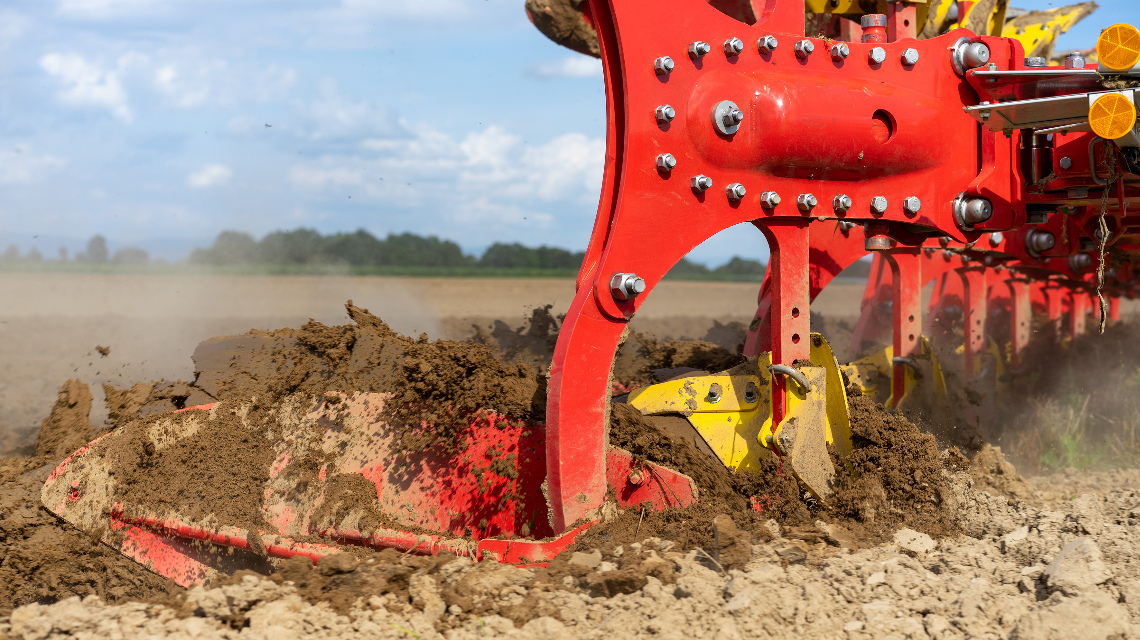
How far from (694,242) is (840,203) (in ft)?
2.19

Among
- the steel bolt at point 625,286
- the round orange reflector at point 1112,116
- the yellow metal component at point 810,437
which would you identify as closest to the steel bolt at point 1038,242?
the round orange reflector at point 1112,116

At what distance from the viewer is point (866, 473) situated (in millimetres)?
3096

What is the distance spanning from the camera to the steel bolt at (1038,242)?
13.9 ft

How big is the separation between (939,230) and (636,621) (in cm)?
218

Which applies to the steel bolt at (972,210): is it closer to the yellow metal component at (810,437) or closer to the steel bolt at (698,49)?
the yellow metal component at (810,437)

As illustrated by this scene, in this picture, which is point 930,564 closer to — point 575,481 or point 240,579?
point 575,481

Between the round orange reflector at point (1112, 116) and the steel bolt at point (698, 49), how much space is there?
127 centimetres

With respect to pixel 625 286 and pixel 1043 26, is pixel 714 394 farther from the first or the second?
pixel 1043 26

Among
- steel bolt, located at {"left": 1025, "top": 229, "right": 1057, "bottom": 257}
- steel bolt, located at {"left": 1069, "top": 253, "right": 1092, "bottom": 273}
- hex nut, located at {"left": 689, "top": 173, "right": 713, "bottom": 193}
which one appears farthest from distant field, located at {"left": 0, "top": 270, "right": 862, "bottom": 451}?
steel bolt, located at {"left": 1069, "top": 253, "right": 1092, "bottom": 273}

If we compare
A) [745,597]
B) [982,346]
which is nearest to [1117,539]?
[745,597]

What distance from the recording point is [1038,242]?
14.0 feet

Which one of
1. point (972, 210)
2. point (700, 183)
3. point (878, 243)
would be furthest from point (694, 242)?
point (972, 210)

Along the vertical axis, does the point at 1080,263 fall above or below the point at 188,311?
above

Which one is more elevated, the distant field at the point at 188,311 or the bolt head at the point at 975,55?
the bolt head at the point at 975,55
